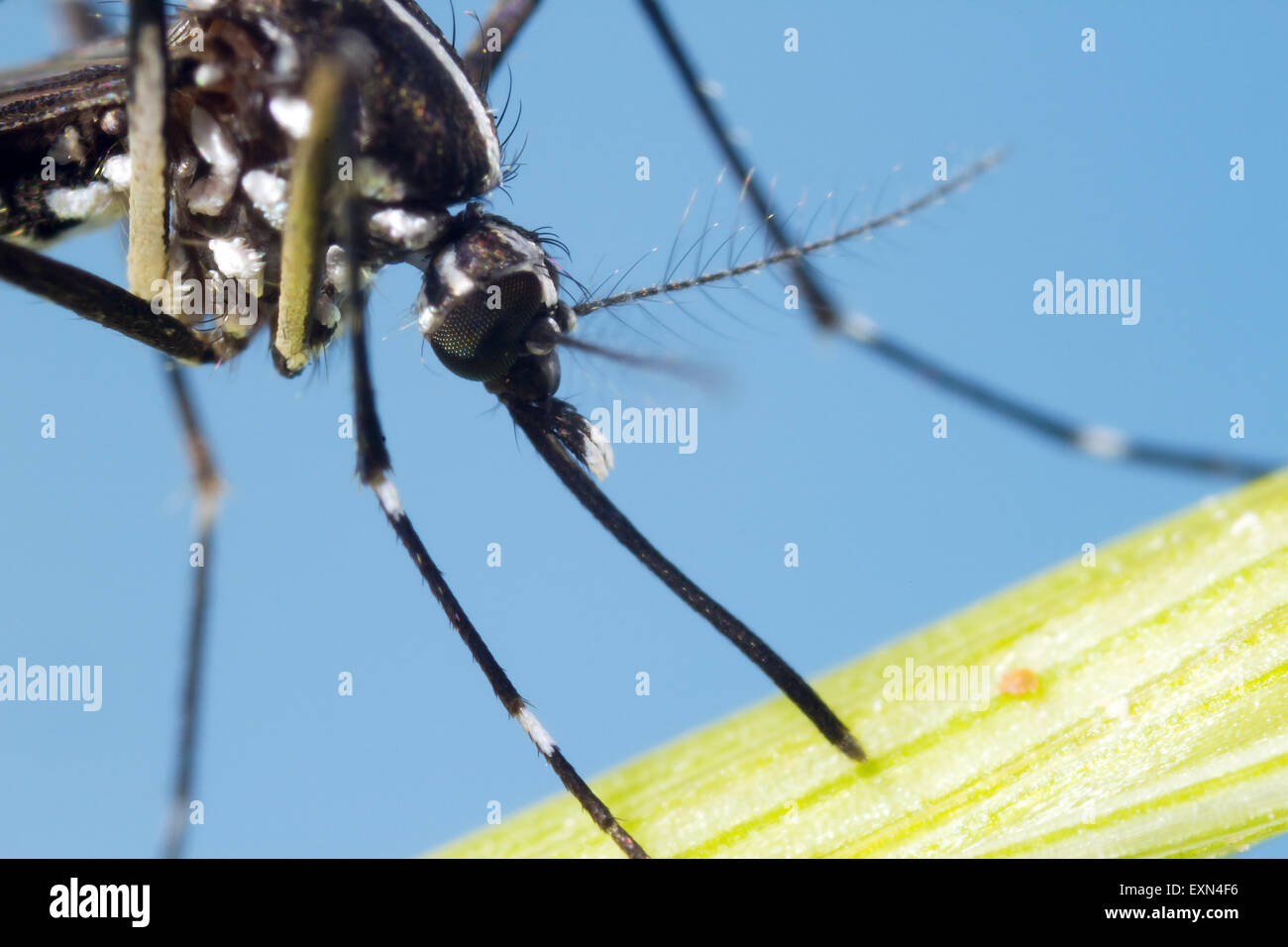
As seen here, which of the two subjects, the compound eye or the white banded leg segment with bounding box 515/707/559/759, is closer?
the white banded leg segment with bounding box 515/707/559/759

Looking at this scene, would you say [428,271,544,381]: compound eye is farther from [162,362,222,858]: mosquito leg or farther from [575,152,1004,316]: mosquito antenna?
[162,362,222,858]: mosquito leg

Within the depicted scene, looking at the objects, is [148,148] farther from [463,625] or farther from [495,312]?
[463,625]

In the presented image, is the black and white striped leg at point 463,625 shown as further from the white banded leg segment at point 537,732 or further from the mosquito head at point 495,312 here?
the mosquito head at point 495,312

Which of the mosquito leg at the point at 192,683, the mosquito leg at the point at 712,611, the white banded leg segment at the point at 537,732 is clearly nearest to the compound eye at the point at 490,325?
the mosquito leg at the point at 712,611

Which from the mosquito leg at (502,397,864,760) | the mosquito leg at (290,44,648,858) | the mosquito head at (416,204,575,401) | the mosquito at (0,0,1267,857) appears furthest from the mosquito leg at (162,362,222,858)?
the mosquito leg at (502,397,864,760)

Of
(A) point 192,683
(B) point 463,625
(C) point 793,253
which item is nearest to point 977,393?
(C) point 793,253

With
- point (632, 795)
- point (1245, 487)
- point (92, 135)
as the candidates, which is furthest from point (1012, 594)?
point (92, 135)
